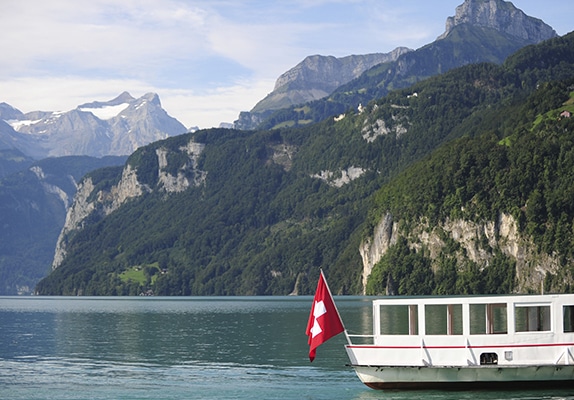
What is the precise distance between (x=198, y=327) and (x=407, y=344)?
77.0m

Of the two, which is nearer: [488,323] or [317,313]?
[317,313]

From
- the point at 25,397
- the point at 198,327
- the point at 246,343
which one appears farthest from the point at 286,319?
the point at 25,397

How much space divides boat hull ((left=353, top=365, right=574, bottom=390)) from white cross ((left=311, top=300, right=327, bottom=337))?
3355mm

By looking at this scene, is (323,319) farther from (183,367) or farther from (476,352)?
(183,367)

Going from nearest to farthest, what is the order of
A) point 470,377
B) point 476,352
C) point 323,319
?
point 470,377
point 476,352
point 323,319

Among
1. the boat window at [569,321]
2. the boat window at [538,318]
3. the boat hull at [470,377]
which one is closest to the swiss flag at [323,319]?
the boat hull at [470,377]

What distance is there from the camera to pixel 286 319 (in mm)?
147125

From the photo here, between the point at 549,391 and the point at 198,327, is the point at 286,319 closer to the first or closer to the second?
the point at 198,327

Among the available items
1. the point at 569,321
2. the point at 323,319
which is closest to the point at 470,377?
the point at 569,321

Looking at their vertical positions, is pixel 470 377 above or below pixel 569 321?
below

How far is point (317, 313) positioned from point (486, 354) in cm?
1059

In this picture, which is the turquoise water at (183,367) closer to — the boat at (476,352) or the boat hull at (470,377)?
the boat hull at (470,377)

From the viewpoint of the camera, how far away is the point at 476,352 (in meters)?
57.7

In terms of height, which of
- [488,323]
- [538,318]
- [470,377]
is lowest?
[470,377]
